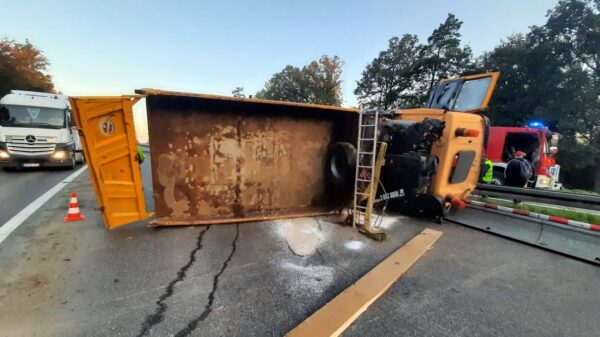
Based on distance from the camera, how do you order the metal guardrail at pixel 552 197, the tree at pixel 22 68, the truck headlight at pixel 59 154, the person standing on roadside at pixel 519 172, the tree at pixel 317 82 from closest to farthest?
the metal guardrail at pixel 552 197
the person standing on roadside at pixel 519 172
the truck headlight at pixel 59 154
the tree at pixel 22 68
the tree at pixel 317 82

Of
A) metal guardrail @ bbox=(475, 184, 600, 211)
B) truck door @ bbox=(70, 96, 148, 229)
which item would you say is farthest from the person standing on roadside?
truck door @ bbox=(70, 96, 148, 229)

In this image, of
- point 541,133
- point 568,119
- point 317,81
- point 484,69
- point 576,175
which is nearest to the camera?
point 541,133

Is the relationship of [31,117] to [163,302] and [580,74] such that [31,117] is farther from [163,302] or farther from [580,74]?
[580,74]

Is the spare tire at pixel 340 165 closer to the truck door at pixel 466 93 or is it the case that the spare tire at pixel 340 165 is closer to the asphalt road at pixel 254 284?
the asphalt road at pixel 254 284

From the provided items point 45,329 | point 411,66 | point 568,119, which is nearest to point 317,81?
point 411,66

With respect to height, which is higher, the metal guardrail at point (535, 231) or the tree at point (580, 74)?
the tree at point (580, 74)

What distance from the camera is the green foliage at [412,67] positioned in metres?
27.7

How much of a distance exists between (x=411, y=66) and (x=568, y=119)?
15.3m

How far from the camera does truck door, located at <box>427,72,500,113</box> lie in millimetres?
4977

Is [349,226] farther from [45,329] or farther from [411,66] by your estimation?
[411,66]

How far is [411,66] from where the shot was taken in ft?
101

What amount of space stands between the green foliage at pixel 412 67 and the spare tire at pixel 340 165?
25202 millimetres

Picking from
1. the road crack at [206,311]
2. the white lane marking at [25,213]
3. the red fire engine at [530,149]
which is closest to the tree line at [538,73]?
the red fire engine at [530,149]

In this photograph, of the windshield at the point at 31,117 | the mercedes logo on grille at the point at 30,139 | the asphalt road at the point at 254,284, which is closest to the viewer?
the asphalt road at the point at 254,284
